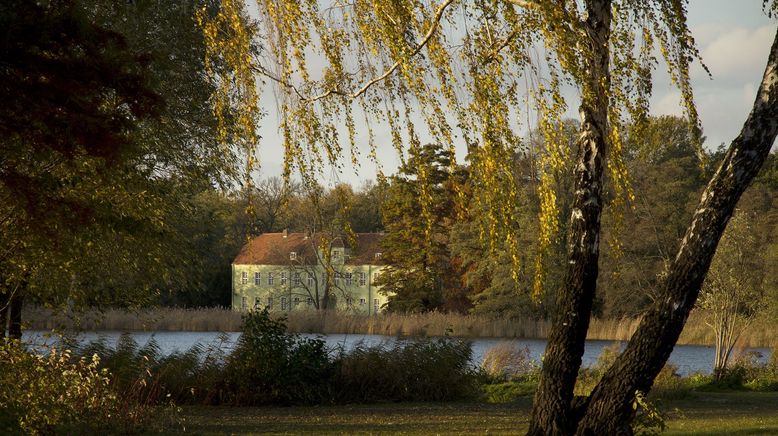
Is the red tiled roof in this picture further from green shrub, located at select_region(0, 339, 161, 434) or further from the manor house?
green shrub, located at select_region(0, 339, 161, 434)

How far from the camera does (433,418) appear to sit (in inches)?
501

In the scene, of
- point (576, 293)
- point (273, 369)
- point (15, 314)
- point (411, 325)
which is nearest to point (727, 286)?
point (273, 369)

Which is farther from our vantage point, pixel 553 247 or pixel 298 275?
pixel 298 275

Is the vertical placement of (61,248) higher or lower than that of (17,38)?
lower

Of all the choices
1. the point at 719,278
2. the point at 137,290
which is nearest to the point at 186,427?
the point at 137,290

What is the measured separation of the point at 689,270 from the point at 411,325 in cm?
2345

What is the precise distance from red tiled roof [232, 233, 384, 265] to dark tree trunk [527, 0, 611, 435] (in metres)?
42.2

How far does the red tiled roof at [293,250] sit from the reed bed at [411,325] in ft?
46.4

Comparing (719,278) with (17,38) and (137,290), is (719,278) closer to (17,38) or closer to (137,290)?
(137,290)

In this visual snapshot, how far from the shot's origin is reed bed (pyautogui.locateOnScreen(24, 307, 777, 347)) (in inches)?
1184

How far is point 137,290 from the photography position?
13.5m

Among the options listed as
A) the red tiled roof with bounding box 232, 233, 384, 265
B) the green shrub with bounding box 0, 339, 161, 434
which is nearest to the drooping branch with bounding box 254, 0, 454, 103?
the green shrub with bounding box 0, 339, 161, 434

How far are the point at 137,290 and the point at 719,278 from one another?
13366 mm

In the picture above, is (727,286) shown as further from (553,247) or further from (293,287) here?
(293,287)
